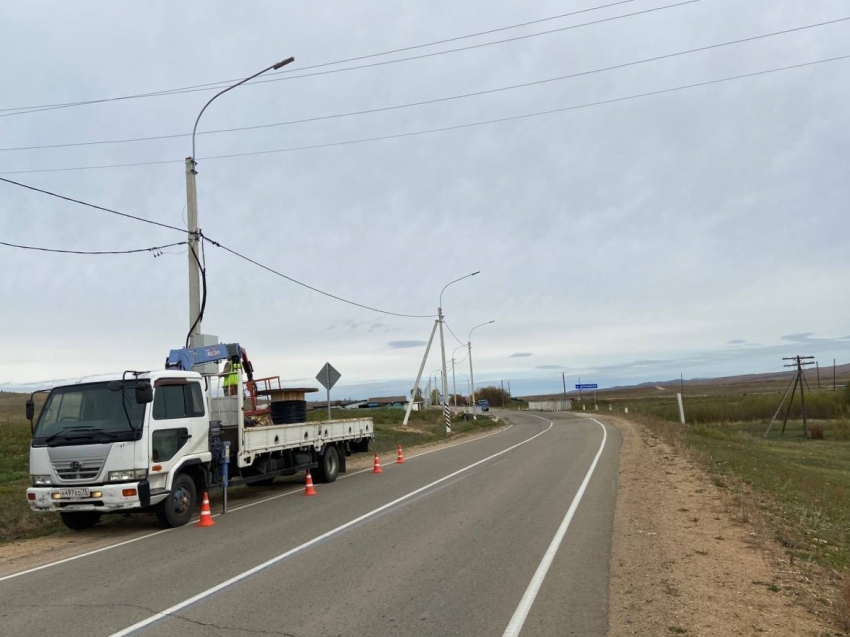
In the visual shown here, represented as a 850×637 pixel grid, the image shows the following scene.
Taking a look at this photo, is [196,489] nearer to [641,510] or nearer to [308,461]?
[308,461]

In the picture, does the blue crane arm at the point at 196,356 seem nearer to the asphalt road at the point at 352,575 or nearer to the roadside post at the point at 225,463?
the roadside post at the point at 225,463

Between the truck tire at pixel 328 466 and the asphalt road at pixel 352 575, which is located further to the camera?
the truck tire at pixel 328 466

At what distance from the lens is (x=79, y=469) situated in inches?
384

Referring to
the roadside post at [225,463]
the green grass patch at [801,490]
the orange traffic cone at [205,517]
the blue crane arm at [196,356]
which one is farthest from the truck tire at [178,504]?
the green grass patch at [801,490]

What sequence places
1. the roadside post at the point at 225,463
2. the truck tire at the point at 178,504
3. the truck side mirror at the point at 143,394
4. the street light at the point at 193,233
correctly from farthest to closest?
the street light at the point at 193,233
the roadside post at the point at 225,463
the truck tire at the point at 178,504
the truck side mirror at the point at 143,394

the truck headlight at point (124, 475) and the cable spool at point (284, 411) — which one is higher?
the cable spool at point (284, 411)

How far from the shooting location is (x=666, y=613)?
18.0ft

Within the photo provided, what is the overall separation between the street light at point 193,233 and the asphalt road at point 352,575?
5.13 metres

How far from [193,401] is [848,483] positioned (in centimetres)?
1997

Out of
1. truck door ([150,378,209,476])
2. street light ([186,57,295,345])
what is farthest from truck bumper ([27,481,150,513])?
street light ([186,57,295,345])

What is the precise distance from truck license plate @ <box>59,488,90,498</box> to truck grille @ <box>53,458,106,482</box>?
0.49 ft

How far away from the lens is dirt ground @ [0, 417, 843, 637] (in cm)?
524

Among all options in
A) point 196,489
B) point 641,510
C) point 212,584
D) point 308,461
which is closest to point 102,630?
point 212,584

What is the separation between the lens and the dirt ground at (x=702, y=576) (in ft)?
17.1
